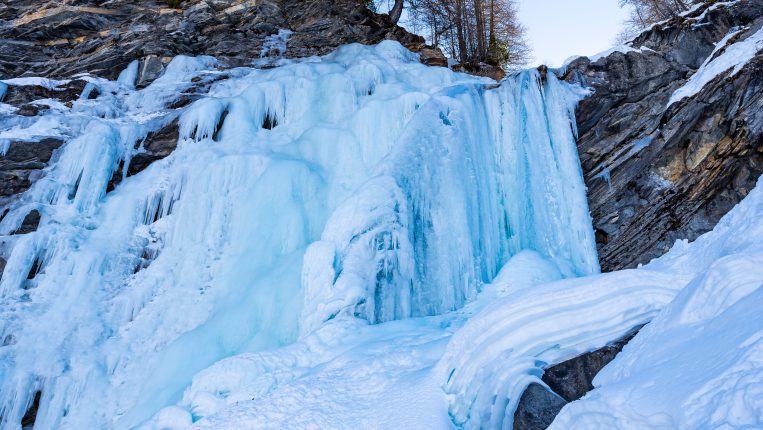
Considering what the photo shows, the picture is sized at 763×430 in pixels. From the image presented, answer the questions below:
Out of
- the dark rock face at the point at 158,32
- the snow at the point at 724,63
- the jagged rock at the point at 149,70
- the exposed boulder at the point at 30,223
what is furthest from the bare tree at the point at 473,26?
the exposed boulder at the point at 30,223

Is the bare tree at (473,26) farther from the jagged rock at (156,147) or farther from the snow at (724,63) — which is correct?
the jagged rock at (156,147)

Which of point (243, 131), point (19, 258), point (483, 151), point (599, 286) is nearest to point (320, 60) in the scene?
point (243, 131)

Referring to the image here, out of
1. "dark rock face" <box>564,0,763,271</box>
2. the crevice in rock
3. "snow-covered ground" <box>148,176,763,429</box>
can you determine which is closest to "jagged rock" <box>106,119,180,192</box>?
the crevice in rock

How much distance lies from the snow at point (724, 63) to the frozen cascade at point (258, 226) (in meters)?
1.76

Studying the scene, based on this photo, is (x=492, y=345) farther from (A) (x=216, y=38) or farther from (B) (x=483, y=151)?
(A) (x=216, y=38)

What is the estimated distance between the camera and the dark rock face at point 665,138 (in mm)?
7422

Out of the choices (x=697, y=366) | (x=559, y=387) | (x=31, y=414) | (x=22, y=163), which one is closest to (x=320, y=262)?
(x=559, y=387)

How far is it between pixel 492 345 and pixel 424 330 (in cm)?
202

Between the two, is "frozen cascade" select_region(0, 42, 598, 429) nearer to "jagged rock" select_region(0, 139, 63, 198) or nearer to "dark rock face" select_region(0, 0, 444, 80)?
"jagged rock" select_region(0, 139, 63, 198)

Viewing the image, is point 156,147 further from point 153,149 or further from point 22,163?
point 22,163

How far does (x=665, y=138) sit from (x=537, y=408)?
22.6 ft

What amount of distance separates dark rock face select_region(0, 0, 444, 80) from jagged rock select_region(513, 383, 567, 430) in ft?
34.1

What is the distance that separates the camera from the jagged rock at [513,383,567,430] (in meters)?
2.58

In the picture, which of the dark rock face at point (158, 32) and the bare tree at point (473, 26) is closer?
the dark rock face at point (158, 32)
